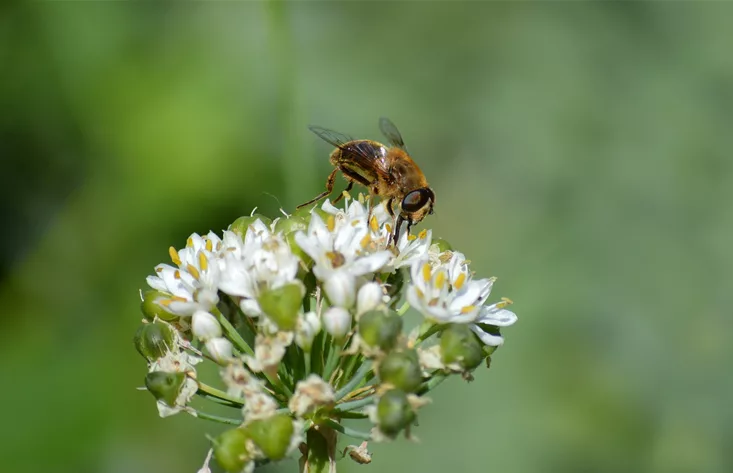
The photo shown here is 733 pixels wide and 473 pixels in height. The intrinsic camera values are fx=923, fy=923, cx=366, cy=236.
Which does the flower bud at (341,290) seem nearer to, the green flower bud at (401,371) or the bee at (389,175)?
the green flower bud at (401,371)

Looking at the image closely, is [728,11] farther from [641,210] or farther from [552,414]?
[552,414]

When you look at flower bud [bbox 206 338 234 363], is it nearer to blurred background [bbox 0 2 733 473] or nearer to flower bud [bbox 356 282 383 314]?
flower bud [bbox 356 282 383 314]

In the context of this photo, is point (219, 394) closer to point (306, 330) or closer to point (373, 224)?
point (306, 330)

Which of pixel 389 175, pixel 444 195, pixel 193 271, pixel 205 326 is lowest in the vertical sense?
pixel 205 326

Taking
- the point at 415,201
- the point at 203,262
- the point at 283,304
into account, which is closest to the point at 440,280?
the point at 283,304

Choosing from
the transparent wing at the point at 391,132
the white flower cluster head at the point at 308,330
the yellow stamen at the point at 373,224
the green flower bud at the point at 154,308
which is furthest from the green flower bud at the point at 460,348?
the transparent wing at the point at 391,132

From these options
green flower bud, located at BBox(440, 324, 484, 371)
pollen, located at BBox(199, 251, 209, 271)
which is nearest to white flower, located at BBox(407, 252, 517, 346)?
green flower bud, located at BBox(440, 324, 484, 371)
